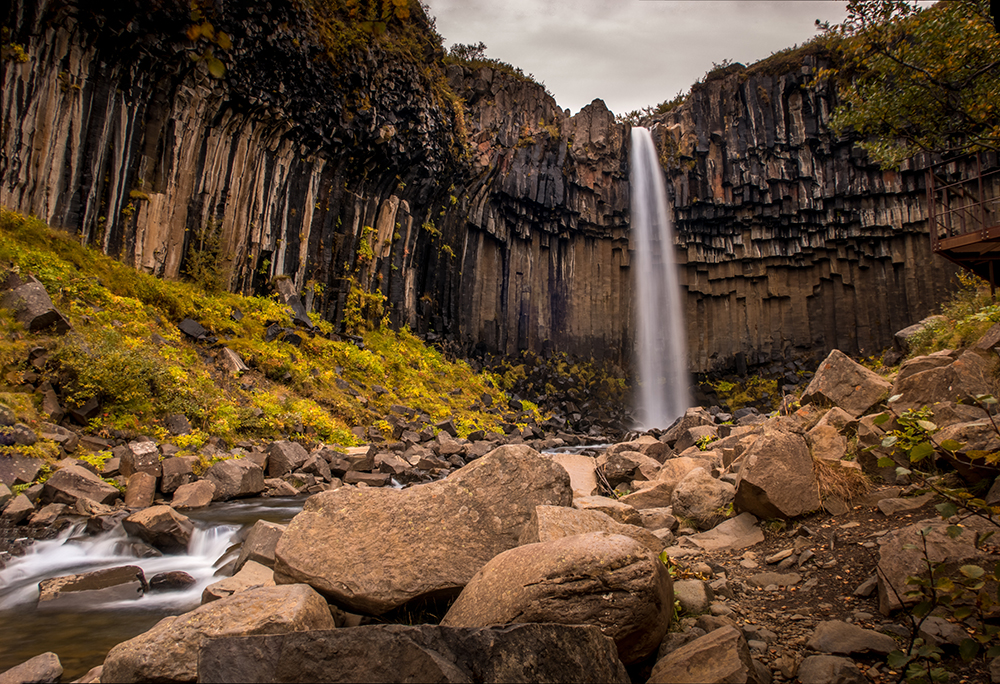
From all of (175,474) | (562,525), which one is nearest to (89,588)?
(175,474)

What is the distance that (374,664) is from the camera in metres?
2.26

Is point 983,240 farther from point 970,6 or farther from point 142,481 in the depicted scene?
point 142,481

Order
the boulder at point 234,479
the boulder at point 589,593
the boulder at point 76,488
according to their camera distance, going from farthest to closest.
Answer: the boulder at point 234,479, the boulder at point 76,488, the boulder at point 589,593

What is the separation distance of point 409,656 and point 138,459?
27.4 feet

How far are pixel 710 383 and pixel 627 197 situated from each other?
40.6 ft

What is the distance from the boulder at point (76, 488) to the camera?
281 inches

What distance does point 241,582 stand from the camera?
463cm

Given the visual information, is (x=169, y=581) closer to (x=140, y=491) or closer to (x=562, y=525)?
(x=140, y=491)

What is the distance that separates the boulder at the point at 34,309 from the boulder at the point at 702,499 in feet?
37.4

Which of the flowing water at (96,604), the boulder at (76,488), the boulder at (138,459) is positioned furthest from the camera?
the boulder at (138,459)

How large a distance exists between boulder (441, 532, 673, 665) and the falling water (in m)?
29.2

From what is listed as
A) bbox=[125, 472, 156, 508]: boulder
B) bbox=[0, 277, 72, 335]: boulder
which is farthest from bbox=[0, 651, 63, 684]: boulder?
bbox=[0, 277, 72, 335]: boulder

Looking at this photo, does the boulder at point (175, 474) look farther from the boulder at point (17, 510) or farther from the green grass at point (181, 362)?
the boulder at point (17, 510)

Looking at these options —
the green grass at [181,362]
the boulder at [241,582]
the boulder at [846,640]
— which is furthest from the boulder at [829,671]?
the green grass at [181,362]
